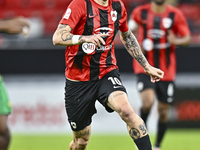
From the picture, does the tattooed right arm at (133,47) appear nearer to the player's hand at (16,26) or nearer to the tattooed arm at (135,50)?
the tattooed arm at (135,50)

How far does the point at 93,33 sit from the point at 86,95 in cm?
71

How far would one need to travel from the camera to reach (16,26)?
420cm

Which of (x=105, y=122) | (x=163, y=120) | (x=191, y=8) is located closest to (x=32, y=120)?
(x=105, y=122)

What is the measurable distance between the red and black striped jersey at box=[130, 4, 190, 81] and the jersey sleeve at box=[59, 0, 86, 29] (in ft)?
8.13

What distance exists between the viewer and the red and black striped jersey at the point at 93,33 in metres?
4.05

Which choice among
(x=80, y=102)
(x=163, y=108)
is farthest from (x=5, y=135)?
(x=163, y=108)

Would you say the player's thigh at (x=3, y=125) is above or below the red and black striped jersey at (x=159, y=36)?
below

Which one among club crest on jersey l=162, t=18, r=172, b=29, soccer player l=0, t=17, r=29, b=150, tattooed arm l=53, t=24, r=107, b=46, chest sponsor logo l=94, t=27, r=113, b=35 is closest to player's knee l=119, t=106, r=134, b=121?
tattooed arm l=53, t=24, r=107, b=46

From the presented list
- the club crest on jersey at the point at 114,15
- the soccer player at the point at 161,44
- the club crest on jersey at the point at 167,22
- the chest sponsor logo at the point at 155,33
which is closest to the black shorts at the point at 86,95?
the club crest on jersey at the point at 114,15

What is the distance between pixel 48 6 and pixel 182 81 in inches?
217

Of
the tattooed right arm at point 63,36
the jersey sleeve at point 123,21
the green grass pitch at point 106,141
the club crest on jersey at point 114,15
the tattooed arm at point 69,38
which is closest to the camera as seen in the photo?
→ the tattooed arm at point 69,38

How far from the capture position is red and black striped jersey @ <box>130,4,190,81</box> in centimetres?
628

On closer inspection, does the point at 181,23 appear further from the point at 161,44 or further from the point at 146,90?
the point at 146,90

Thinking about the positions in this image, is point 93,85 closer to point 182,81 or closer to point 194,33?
point 182,81
